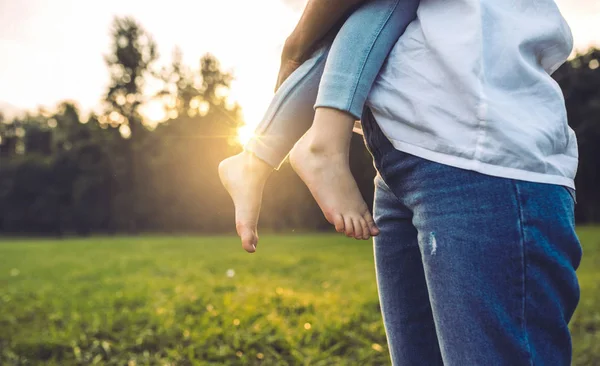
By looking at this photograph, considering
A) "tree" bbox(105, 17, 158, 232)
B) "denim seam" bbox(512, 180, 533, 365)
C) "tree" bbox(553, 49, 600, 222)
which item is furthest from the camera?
"tree" bbox(105, 17, 158, 232)

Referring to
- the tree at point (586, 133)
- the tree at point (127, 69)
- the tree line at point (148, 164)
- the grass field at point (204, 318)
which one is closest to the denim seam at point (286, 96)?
the grass field at point (204, 318)

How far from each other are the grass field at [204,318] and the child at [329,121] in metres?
2.06

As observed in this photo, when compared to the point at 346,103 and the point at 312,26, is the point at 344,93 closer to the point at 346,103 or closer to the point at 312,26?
the point at 346,103

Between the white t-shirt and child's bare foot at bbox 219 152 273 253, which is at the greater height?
the white t-shirt

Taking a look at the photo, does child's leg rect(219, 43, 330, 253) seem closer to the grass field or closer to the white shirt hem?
the white shirt hem

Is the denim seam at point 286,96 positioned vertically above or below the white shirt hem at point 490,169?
above

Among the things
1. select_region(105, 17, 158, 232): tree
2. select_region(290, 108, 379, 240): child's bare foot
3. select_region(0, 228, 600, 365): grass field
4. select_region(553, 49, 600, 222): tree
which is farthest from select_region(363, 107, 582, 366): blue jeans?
select_region(105, 17, 158, 232): tree

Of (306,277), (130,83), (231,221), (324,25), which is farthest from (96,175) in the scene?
(324,25)

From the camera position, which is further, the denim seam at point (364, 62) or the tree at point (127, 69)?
the tree at point (127, 69)

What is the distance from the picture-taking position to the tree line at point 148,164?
17.0m

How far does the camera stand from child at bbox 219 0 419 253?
0.79m

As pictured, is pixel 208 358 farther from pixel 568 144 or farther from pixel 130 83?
pixel 130 83

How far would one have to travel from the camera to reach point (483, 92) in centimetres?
69

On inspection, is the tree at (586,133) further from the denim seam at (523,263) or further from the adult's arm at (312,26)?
the denim seam at (523,263)
